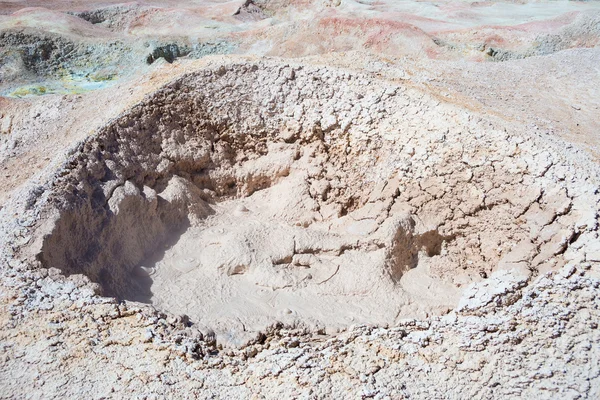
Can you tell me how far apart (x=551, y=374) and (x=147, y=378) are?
2212mm

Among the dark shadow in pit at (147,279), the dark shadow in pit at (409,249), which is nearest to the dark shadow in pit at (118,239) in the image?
the dark shadow in pit at (147,279)

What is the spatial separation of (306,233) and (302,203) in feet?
1.38

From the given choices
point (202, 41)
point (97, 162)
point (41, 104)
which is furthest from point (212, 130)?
point (202, 41)

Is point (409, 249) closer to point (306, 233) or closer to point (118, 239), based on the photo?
point (306, 233)

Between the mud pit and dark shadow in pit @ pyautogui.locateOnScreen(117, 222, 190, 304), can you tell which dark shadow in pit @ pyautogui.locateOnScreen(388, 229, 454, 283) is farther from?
dark shadow in pit @ pyautogui.locateOnScreen(117, 222, 190, 304)

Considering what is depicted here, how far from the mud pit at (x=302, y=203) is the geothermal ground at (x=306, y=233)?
0.05ft

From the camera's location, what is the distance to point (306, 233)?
460 cm

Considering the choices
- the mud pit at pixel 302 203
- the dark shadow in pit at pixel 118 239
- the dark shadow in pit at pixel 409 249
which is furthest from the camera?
the dark shadow in pit at pixel 409 249

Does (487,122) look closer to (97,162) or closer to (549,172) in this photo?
(549,172)

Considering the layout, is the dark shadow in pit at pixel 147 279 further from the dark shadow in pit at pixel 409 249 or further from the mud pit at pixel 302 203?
the dark shadow in pit at pixel 409 249

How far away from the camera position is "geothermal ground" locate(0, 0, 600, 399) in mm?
3002

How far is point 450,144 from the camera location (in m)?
4.55

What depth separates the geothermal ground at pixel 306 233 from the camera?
3002 millimetres

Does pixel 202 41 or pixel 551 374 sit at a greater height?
pixel 202 41
